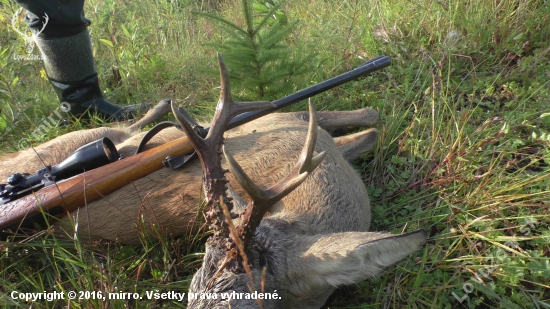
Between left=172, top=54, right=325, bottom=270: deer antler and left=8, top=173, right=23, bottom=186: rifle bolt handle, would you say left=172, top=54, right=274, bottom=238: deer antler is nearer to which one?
left=172, top=54, right=325, bottom=270: deer antler

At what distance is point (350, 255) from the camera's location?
72.6 inches

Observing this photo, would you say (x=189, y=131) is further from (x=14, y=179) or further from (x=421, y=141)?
(x=421, y=141)

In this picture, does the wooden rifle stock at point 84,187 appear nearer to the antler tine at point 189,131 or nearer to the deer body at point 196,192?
the deer body at point 196,192

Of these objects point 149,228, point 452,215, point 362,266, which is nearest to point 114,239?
point 149,228

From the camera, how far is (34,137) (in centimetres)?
448

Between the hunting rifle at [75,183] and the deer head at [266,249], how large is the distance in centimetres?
113

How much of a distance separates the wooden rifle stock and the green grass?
0.73 ft

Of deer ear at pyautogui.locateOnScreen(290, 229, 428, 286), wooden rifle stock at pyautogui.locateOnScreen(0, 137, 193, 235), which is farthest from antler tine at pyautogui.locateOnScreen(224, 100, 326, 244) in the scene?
wooden rifle stock at pyautogui.locateOnScreen(0, 137, 193, 235)

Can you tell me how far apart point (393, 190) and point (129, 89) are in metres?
3.86

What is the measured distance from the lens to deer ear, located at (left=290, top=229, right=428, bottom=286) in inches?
70.4

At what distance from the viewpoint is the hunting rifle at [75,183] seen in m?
2.83

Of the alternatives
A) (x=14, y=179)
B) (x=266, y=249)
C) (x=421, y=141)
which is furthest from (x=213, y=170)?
(x=421, y=141)

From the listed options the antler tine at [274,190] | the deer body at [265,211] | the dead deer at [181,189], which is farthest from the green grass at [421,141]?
the antler tine at [274,190]

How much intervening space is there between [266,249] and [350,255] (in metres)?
0.50
